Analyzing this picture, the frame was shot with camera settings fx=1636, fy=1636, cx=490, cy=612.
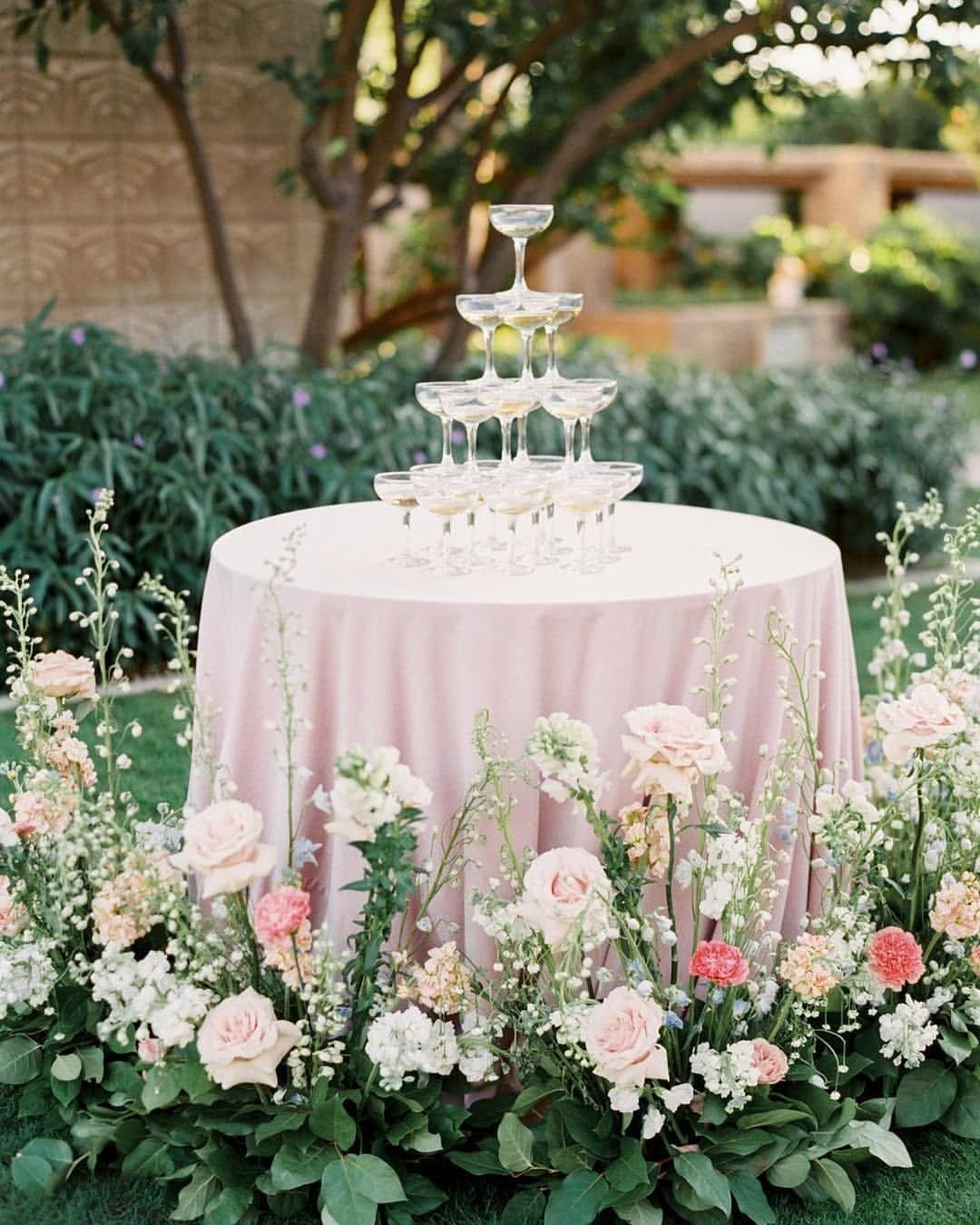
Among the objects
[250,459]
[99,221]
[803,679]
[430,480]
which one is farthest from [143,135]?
[803,679]

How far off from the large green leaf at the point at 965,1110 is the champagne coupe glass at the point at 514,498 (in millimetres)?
1212

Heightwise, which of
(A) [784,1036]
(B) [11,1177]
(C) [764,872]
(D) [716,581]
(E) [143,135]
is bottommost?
(B) [11,1177]

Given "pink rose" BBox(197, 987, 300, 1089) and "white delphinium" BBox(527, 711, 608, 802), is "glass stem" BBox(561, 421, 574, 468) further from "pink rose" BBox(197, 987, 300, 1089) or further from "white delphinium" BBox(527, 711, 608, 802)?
"pink rose" BBox(197, 987, 300, 1089)

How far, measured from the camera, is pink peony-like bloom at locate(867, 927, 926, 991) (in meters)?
2.77

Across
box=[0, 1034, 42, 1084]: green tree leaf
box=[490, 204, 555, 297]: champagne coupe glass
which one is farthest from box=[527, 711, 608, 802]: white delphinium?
box=[0, 1034, 42, 1084]: green tree leaf

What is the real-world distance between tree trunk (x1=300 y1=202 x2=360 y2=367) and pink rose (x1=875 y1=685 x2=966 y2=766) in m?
4.57

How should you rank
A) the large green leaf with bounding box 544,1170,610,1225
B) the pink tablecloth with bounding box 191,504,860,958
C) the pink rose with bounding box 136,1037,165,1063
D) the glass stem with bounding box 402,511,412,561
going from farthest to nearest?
the glass stem with bounding box 402,511,412,561
the pink tablecloth with bounding box 191,504,860,958
the pink rose with bounding box 136,1037,165,1063
the large green leaf with bounding box 544,1170,610,1225

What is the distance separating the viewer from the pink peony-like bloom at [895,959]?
277cm

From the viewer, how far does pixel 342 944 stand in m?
2.89

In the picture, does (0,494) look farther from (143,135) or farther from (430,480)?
(430,480)

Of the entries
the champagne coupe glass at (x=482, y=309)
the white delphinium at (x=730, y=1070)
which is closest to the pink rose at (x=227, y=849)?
the white delphinium at (x=730, y=1070)

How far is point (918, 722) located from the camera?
2797 millimetres

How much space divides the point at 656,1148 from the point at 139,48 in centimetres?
473

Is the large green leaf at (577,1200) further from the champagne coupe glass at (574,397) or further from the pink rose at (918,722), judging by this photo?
the champagne coupe glass at (574,397)
